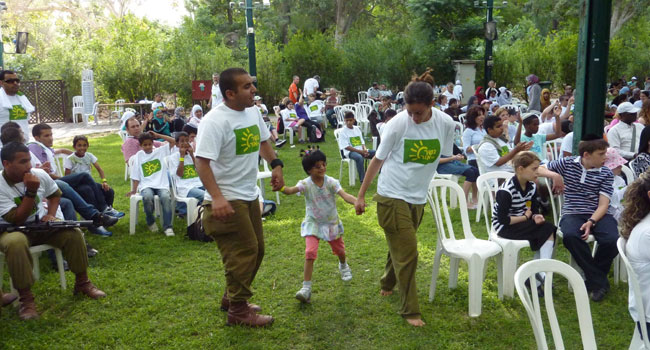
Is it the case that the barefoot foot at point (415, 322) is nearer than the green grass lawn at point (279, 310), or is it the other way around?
the green grass lawn at point (279, 310)

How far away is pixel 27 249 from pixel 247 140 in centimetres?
191

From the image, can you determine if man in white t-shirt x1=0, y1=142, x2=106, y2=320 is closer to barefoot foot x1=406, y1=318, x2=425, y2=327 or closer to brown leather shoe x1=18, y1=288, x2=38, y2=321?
brown leather shoe x1=18, y1=288, x2=38, y2=321

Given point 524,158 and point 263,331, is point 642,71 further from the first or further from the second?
point 263,331

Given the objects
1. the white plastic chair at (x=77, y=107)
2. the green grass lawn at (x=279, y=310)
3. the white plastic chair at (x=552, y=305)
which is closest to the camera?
the white plastic chair at (x=552, y=305)

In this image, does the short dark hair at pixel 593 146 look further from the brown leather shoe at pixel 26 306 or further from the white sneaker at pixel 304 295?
the brown leather shoe at pixel 26 306

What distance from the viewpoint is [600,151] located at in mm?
4527

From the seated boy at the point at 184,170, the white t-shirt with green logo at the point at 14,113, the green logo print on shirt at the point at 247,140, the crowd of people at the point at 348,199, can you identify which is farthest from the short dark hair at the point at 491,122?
the white t-shirt with green logo at the point at 14,113

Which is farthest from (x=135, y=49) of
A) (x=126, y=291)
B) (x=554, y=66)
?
(x=126, y=291)

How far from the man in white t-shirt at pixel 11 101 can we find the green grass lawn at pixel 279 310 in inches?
102

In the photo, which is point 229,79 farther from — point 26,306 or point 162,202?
point 162,202

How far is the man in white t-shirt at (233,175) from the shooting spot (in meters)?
3.61

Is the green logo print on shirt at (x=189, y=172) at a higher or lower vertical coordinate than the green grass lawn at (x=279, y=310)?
higher

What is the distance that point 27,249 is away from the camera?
4250 mm

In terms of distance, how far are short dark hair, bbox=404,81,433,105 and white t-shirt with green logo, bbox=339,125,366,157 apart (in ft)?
17.7
